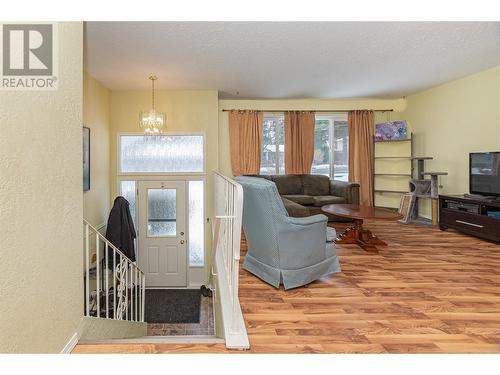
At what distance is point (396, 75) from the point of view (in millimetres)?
5070

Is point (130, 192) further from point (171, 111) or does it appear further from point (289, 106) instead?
point (289, 106)

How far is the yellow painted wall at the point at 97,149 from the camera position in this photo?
492cm

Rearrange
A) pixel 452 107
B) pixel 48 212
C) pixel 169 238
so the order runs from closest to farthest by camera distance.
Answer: pixel 48 212 < pixel 452 107 < pixel 169 238

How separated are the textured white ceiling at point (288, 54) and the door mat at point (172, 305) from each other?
142 inches

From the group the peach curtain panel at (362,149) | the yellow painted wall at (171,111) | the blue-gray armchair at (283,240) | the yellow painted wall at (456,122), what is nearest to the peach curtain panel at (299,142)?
the peach curtain panel at (362,149)

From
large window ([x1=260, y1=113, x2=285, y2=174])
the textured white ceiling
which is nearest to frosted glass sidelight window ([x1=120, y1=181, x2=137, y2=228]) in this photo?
the textured white ceiling

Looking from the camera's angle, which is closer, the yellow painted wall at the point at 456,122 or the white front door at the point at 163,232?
the yellow painted wall at the point at 456,122

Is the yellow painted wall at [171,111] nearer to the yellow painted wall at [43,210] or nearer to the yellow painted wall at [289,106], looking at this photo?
the yellow painted wall at [289,106]

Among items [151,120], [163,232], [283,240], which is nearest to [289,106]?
[151,120]

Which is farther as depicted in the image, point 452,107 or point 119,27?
point 452,107

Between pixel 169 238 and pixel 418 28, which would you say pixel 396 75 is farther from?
pixel 169 238

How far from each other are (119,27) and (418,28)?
2.99m

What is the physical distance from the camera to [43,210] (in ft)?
5.09
